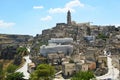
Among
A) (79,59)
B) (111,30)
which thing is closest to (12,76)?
(79,59)

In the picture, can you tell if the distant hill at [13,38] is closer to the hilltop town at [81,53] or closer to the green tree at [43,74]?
the hilltop town at [81,53]

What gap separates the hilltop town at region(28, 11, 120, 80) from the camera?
55.3 m

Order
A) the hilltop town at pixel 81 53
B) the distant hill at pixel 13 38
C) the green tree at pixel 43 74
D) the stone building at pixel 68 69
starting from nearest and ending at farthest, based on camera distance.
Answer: the green tree at pixel 43 74 < the stone building at pixel 68 69 < the hilltop town at pixel 81 53 < the distant hill at pixel 13 38

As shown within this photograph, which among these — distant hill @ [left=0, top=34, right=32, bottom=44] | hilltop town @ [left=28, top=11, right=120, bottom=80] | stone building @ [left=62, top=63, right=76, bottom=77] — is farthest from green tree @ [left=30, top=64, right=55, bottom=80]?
distant hill @ [left=0, top=34, right=32, bottom=44]

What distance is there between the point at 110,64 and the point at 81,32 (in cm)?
3929

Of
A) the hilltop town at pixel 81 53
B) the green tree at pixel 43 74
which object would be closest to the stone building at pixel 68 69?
the hilltop town at pixel 81 53

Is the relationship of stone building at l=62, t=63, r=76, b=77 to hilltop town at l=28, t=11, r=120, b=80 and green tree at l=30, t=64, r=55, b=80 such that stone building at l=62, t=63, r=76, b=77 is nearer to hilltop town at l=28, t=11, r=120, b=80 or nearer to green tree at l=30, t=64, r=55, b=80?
hilltop town at l=28, t=11, r=120, b=80

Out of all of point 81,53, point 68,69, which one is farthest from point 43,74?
point 81,53

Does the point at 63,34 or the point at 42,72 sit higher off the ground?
the point at 63,34

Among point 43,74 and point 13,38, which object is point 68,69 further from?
point 13,38

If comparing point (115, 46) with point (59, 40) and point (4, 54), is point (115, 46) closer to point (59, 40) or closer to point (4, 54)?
point (59, 40)

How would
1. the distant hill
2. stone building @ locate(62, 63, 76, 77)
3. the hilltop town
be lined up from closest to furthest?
1. stone building @ locate(62, 63, 76, 77)
2. the hilltop town
3. the distant hill

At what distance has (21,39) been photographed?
7224 inches

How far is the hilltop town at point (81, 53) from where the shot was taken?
5531 centimetres
